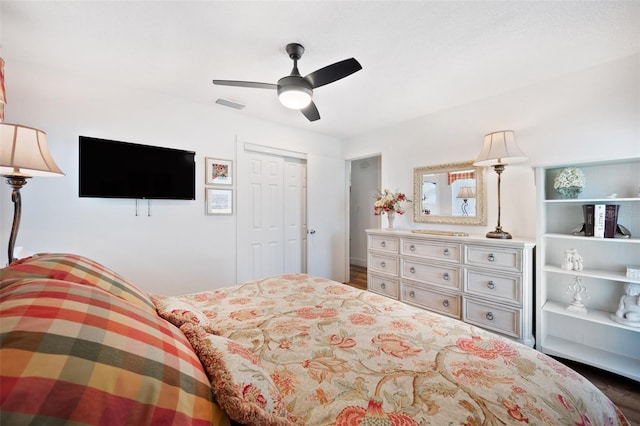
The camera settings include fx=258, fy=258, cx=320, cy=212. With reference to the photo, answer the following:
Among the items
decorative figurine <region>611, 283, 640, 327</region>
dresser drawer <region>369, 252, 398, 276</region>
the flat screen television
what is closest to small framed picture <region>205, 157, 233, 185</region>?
the flat screen television

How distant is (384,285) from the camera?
325cm

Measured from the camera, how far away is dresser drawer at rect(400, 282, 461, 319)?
8.62 feet

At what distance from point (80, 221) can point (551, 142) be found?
175 inches

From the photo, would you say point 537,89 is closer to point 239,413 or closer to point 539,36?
point 539,36

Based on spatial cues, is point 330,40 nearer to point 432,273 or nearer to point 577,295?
point 432,273

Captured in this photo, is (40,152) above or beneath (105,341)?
above

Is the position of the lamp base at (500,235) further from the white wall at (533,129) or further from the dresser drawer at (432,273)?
the dresser drawer at (432,273)

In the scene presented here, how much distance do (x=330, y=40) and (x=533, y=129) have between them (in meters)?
2.18

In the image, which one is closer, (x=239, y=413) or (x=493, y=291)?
(x=239, y=413)

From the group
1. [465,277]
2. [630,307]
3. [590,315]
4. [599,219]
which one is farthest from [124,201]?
[630,307]

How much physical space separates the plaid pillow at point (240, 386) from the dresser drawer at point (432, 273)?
7.75 ft

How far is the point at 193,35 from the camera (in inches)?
72.4

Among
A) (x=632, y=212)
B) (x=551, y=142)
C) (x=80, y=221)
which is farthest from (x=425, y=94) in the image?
(x=80, y=221)

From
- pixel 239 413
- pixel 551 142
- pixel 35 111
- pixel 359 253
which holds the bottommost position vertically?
pixel 359 253
